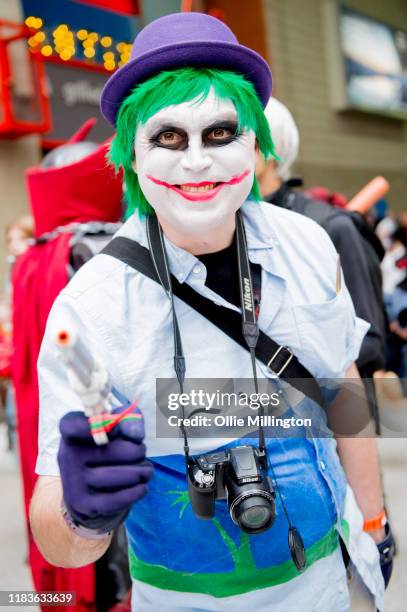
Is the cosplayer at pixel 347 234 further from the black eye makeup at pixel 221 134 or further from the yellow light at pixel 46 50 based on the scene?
the yellow light at pixel 46 50

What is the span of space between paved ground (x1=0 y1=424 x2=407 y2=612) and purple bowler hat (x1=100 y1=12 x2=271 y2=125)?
1.94 metres

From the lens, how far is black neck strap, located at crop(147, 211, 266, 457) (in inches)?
49.0

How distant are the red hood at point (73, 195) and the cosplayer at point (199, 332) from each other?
103 cm

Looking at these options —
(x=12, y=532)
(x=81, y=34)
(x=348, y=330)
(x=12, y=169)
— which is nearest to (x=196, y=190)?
(x=348, y=330)

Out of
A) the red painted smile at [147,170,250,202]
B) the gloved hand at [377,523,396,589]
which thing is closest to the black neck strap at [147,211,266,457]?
the red painted smile at [147,170,250,202]

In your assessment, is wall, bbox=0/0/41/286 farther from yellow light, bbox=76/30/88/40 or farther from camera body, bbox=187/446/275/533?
camera body, bbox=187/446/275/533

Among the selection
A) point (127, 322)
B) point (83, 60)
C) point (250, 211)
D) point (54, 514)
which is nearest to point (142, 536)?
point (54, 514)

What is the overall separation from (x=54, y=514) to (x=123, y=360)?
0.94 feet

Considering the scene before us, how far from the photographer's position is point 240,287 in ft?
4.40

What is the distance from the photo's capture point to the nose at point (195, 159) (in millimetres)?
1294

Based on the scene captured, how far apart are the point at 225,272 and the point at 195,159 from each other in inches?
9.2

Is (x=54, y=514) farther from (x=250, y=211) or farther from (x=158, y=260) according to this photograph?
(x=250, y=211)

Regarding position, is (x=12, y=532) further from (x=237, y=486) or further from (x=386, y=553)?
(x=237, y=486)

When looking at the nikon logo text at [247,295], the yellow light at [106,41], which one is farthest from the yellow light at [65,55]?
the nikon logo text at [247,295]
